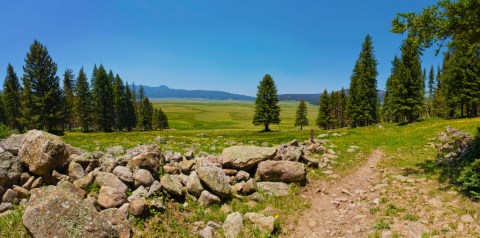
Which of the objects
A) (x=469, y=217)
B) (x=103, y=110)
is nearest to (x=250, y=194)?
(x=469, y=217)

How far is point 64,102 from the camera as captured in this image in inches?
2618

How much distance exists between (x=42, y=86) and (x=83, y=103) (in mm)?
23892

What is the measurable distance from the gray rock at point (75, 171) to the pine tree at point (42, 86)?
62289 millimetres

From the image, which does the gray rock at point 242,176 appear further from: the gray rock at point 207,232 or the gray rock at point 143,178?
the gray rock at point 143,178

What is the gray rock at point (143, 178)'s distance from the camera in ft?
36.8

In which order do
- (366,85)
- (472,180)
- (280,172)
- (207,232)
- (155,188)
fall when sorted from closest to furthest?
(207,232) < (472,180) < (155,188) < (280,172) < (366,85)

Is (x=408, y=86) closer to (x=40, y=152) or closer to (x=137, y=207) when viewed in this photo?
(x=137, y=207)

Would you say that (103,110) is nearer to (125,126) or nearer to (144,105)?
(125,126)

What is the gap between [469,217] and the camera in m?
9.35

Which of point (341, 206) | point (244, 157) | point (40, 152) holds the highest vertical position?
point (40, 152)

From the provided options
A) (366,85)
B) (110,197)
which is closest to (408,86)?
(366,85)

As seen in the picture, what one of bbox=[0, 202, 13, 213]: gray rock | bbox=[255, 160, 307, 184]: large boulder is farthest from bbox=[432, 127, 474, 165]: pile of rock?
bbox=[0, 202, 13, 213]: gray rock

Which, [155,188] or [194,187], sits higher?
[155,188]

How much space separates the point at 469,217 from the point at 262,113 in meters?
64.1
